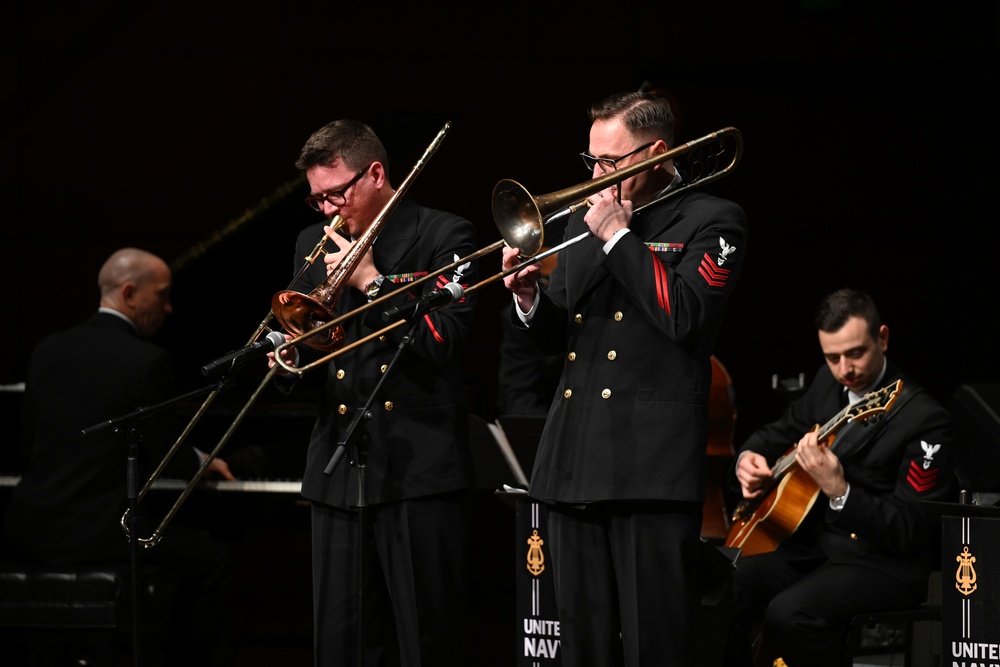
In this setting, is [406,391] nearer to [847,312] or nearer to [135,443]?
[135,443]

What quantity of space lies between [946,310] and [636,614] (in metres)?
4.62

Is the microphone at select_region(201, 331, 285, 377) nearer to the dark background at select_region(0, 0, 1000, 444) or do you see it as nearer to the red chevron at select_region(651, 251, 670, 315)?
the red chevron at select_region(651, 251, 670, 315)

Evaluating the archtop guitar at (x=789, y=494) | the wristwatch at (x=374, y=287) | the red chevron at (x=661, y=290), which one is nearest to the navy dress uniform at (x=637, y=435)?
the red chevron at (x=661, y=290)

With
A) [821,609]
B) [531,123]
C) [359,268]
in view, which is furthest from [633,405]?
[531,123]

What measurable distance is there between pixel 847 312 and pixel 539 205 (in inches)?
67.3

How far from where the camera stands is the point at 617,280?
271 cm

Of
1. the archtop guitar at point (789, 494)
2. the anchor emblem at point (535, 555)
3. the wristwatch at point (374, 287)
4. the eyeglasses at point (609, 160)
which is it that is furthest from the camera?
the archtop guitar at point (789, 494)

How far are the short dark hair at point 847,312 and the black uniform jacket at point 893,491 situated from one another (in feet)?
0.63

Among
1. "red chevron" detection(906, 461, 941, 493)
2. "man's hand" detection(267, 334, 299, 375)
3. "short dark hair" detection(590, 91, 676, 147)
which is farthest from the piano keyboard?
"short dark hair" detection(590, 91, 676, 147)

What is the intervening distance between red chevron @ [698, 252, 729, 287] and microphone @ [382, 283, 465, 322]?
1.75 ft

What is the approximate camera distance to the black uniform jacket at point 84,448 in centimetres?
406

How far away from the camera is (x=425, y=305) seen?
281 cm

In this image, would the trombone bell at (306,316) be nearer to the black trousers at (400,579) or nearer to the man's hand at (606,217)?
the black trousers at (400,579)

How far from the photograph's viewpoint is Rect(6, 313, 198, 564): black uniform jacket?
13.3 ft
